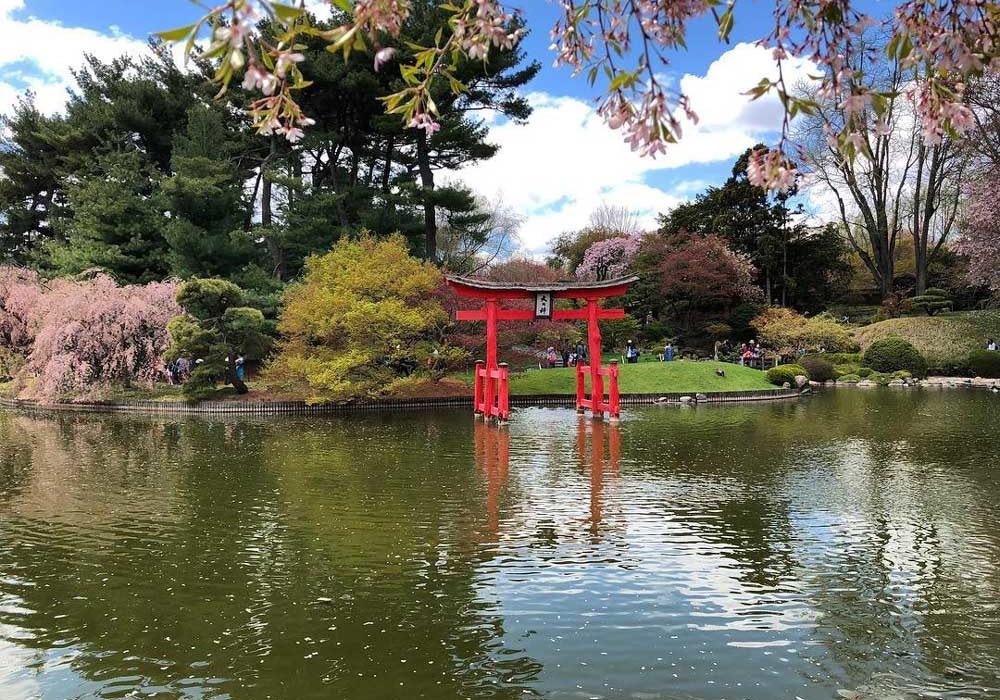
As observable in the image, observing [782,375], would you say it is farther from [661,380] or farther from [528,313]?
[528,313]

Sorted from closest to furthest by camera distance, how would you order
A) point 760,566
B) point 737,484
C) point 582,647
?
point 582,647, point 760,566, point 737,484

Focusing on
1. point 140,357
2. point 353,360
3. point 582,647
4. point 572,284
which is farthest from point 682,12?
point 140,357

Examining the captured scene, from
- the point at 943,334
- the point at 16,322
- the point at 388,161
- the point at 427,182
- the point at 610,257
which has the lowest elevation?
the point at 943,334

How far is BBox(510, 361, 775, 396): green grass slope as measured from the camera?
21469 millimetres

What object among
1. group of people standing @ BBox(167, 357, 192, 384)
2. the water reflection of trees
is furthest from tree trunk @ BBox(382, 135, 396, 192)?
the water reflection of trees

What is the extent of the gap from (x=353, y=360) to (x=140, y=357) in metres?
6.94

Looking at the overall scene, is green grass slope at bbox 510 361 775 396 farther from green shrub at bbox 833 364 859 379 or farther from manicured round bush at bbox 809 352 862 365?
manicured round bush at bbox 809 352 862 365

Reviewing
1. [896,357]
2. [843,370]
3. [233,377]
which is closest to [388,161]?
[233,377]

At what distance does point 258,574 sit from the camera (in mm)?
5859

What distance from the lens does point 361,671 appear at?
13.6 feet

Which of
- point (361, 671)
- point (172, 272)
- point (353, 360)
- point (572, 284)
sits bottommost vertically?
point (361, 671)

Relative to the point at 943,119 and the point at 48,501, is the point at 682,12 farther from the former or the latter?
the point at 48,501

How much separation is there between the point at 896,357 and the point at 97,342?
28820 millimetres

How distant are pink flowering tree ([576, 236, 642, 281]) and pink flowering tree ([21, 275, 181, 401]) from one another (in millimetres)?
22267
